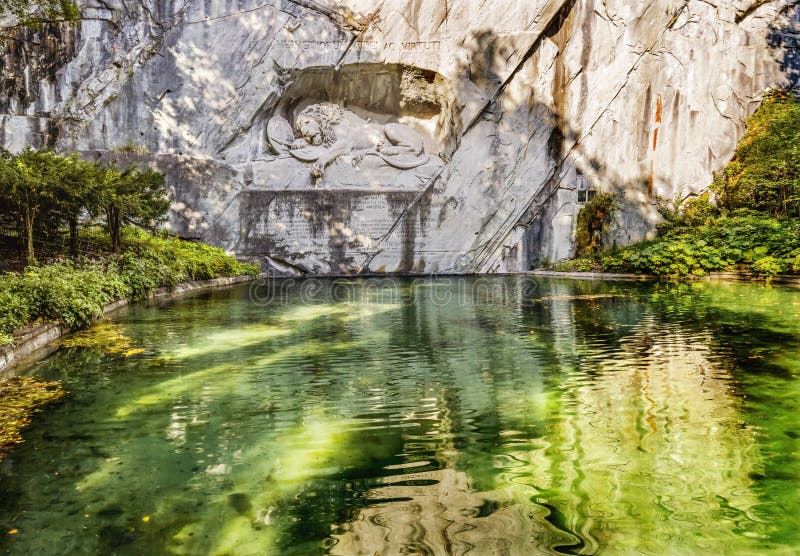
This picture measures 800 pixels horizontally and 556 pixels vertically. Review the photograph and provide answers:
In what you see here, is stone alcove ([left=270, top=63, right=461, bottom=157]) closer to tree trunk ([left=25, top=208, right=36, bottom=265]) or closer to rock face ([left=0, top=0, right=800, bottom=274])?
rock face ([left=0, top=0, right=800, bottom=274])

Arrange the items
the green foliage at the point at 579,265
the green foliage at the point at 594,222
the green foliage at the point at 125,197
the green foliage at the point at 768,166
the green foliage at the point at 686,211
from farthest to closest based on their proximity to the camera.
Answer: the green foliage at the point at 594,222, the green foliage at the point at 686,211, the green foliage at the point at 579,265, the green foliage at the point at 768,166, the green foliage at the point at 125,197

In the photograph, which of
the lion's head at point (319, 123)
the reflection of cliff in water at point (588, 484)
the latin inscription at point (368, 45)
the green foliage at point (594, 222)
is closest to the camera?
the reflection of cliff in water at point (588, 484)

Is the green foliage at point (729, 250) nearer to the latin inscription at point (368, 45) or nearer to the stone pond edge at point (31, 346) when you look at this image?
the latin inscription at point (368, 45)

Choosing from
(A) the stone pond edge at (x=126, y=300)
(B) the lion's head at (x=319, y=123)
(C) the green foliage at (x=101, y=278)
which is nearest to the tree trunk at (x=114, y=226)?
(C) the green foliage at (x=101, y=278)

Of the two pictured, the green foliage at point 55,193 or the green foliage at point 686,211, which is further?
the green foliage at point 686,211

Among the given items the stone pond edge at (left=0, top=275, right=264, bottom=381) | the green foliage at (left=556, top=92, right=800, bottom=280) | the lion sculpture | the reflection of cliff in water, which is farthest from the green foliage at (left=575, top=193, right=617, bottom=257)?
the reflection of cliff in water

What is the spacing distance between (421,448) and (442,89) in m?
16.2

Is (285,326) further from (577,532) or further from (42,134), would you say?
(42,134)

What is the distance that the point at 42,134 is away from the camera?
16.4 metres

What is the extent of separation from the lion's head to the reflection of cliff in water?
15.4m

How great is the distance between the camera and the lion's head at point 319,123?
58.8 ft

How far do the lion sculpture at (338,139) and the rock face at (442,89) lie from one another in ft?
0.48

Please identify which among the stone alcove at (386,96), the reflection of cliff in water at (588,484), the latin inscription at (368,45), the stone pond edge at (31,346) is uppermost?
the latin inscription at (368,45)

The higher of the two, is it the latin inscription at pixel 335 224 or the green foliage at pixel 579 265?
the latin inscription at pixel 335 224
